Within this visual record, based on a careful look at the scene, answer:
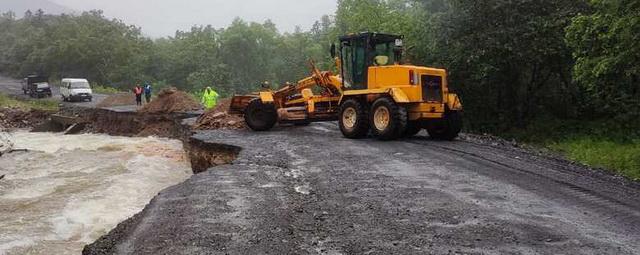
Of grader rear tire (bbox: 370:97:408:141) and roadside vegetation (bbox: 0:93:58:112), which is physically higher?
roadside vegetation (bbox: 0:93:58:112)

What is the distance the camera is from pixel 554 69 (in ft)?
74.5

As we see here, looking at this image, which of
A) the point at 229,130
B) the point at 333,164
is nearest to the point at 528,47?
the point at 229,130

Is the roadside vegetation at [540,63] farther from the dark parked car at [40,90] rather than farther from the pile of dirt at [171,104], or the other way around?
the dark parked car at [40,90]

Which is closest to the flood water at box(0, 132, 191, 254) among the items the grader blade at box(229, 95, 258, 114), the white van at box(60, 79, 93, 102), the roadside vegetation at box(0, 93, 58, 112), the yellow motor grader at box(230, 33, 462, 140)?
the grader blade at box(229, 95, 258, 114)

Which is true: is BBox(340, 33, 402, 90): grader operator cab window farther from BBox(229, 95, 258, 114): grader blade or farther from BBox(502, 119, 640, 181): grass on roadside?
BBox(502, 119, 640, 181): grass on roadside

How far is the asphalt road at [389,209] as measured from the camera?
5461mm

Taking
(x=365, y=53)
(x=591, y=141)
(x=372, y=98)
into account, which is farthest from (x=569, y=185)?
(x=591, y=141)

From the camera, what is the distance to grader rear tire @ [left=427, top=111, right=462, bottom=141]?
1391cm

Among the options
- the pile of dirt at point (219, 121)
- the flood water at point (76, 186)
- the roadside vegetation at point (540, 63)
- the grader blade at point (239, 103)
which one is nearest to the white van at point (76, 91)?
the flood water at point (76, 186)

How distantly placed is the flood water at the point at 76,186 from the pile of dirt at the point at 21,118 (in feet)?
34.8

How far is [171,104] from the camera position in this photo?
89.4ft

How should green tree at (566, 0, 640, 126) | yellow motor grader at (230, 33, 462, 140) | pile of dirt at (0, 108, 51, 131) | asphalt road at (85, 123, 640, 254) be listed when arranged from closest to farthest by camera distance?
asphalt road at (85, 123, 640, 254)
green tree at (566, 0, 640, 126)
yellow motor grader at (230, 33, 462, 140)
pile of dirt at (0, 108, 51, 131)

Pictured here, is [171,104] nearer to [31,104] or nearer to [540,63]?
[540,63]

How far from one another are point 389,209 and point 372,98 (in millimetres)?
7241
